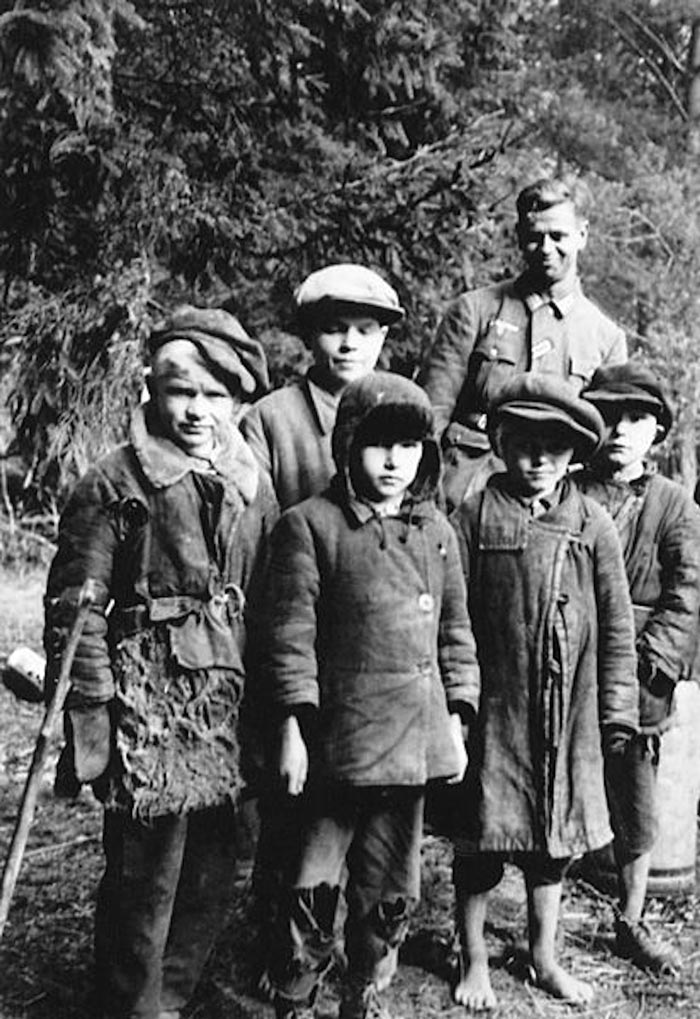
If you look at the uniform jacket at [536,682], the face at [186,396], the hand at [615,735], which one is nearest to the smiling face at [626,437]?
the uniform jacket at [536,682]

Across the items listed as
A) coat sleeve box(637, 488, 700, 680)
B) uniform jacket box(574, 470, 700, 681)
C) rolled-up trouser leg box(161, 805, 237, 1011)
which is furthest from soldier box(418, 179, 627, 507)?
rolled-up trouser leg box(161, 805, 237, 1011)

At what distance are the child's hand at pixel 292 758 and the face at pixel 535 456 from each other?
1051mm

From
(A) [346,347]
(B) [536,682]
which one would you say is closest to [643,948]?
(B) [536,682]

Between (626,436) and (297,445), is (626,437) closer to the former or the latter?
(626,436)

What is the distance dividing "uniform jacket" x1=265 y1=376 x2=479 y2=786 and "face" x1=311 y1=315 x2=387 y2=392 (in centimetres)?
49

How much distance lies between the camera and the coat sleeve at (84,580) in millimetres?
3273

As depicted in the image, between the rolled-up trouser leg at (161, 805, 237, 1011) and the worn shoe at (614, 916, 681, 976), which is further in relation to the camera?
the worn shoe at (614, 916, 681, 976)

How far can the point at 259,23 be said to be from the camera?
25.2 feet

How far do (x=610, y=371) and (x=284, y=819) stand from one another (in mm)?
1811

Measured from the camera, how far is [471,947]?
157 inches

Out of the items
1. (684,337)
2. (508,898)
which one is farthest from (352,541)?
(684,337)

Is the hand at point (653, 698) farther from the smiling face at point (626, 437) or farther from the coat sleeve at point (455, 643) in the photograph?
the coat sleeve at point (455, 643)

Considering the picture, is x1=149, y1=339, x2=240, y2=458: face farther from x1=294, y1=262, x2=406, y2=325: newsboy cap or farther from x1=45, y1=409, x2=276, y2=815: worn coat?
x1=294, y1=262, x2=406, y2=325: newsboy cap

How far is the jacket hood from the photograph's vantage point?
3.45 metres
